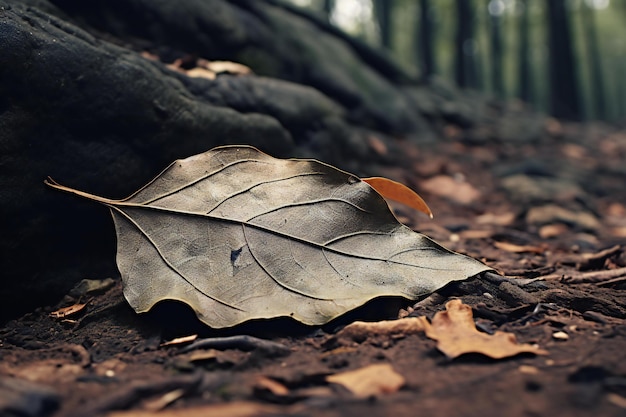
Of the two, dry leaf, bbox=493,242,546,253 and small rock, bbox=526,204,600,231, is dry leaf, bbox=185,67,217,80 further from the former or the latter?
small rock, bbox=526,204,600,231

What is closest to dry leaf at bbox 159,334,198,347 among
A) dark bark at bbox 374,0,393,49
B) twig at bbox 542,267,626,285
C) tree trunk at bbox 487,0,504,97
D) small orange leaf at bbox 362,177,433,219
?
small orange leaf at bbox 362,177,433,219

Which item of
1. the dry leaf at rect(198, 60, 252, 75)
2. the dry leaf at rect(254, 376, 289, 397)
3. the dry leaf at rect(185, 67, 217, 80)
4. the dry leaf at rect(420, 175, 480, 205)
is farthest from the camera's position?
the dry leaf at rect(420, 175, 480, 205)

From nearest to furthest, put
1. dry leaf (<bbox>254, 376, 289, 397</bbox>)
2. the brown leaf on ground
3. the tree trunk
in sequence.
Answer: the brown leaf on ground, dry leaf (<bbox>254, 376, 289, 397</bbox>), the tree trunk

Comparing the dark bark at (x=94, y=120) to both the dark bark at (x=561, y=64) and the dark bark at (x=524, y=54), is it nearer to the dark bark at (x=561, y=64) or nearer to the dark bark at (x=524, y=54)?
the dark bark at (x=561, y=64)

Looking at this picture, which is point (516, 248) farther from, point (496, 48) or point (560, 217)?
point (496, 48)

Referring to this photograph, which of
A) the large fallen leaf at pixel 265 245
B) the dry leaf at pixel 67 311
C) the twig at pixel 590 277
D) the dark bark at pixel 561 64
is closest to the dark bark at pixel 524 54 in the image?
the dark bark at pixel 561 64

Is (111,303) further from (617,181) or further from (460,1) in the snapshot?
(460,1)

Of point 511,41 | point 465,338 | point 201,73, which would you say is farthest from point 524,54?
point 465,338
